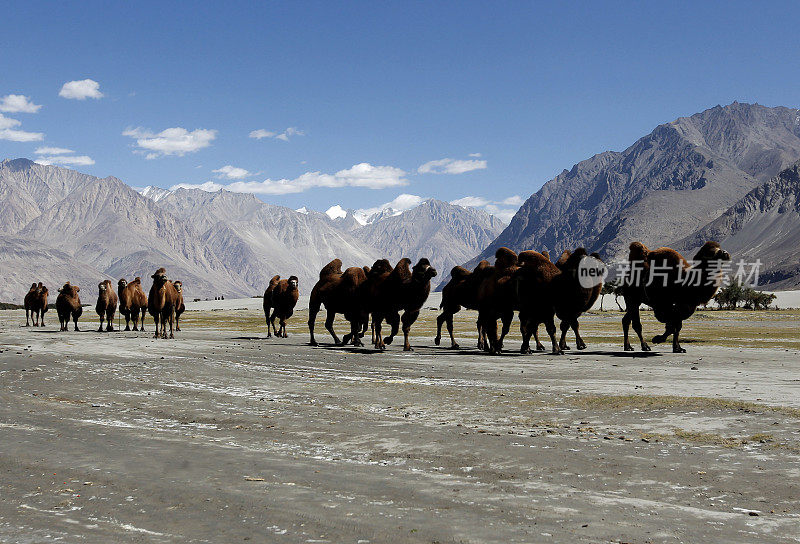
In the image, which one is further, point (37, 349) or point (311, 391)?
point (37, 349)

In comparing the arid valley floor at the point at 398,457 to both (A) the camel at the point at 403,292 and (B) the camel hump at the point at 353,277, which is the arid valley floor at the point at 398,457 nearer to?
(A) the camel at the point at 403,292

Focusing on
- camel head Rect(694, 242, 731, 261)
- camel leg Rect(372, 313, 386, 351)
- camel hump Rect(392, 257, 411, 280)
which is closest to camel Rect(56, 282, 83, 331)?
camel leg Rect(372, 313, 386, 351)

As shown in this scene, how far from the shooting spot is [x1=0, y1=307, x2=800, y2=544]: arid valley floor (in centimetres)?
648

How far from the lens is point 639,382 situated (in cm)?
1712

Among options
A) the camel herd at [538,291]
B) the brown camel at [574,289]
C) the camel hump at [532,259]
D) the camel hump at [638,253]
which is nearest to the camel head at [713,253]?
the camel herd at [538,291]

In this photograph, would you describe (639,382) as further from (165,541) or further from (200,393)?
(165,541)

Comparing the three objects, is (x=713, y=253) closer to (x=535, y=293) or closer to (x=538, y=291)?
(x=538, y=291)

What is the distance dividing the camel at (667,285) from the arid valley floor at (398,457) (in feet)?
26.1

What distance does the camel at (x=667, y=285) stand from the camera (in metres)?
26.4

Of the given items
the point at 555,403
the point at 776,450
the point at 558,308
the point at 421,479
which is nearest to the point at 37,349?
the point at 558,308

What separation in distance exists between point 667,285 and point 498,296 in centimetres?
619

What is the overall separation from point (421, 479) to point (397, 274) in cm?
1835

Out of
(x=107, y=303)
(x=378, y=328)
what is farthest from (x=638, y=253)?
(x=107, y=303)

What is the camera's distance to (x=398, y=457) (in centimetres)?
929
